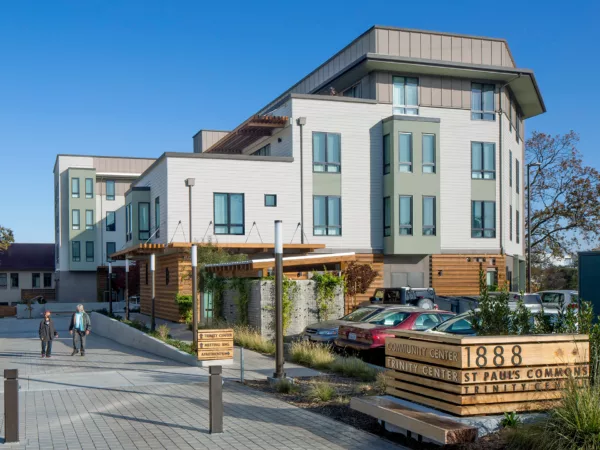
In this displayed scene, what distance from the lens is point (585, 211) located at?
159 feet

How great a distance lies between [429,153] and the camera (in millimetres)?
35188

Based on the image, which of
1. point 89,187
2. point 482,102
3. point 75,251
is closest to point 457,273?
point 482,102

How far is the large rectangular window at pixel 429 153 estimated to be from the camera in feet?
115

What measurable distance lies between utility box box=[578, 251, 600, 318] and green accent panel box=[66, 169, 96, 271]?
2152 inches

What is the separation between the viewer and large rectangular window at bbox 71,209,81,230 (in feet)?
213

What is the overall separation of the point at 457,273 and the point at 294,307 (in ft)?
50.8

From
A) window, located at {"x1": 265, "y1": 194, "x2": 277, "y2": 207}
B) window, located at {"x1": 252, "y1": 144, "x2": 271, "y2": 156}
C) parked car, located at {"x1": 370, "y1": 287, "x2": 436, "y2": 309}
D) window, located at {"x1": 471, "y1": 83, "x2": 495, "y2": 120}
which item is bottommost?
parked car, located at {"x1": 370, "y1": 287, "x2": 436, "y2": 309}

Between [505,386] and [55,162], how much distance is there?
68.3 m

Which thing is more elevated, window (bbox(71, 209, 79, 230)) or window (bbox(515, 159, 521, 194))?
window (bbox(515, 159, 521, 194))

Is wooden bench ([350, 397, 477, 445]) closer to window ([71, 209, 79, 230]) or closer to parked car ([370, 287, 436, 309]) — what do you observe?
parked car ([370, 287, 436, 309])

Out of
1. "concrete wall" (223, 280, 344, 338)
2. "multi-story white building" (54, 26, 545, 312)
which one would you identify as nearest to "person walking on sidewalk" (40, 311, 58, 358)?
"concrete wall" (223, 280, 344, 338)

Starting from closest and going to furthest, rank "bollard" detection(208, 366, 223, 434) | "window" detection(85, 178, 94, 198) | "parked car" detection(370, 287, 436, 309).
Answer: "bollard" detection(208, 366, 223, 434)
"parked car" detection(370, 287, 436, 309)
"window" detection(85, 178, 94, 198)

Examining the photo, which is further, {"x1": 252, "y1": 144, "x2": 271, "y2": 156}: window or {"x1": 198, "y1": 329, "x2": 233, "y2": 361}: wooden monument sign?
{"x1": 252, "y1": 144, "x2": 271, "y2": 156}: window

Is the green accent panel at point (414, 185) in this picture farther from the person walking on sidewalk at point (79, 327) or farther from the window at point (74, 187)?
the window at point (74, 187)
